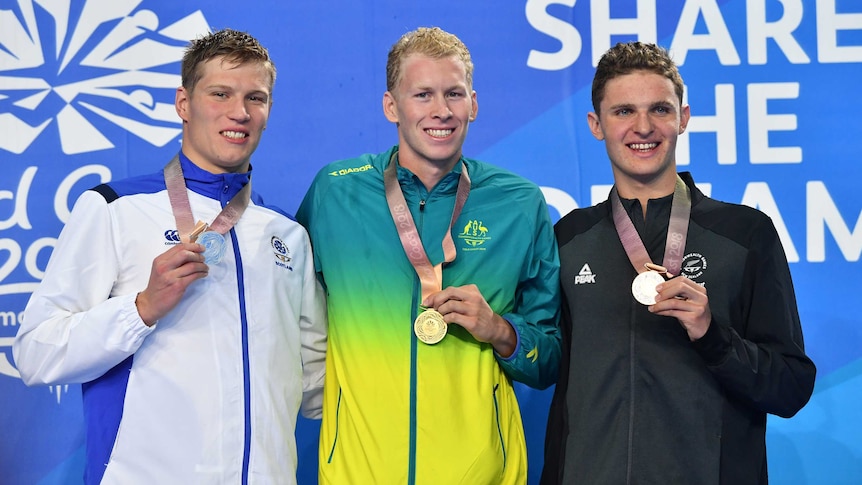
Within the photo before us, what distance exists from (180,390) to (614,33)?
234 cm

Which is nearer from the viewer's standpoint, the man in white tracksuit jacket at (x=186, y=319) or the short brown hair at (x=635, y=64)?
the man in white tracksuit jacket at (x=186, y=319)

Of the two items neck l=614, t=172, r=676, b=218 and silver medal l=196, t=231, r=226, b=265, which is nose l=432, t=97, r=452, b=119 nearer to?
neck l=614, t=172, r=676, b=218

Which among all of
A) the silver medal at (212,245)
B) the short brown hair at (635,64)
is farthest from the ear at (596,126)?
the silver medal at (212,245)

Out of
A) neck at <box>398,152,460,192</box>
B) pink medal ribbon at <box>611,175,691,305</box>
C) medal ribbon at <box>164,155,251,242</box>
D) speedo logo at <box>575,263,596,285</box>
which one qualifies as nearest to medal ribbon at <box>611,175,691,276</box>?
pink medal ribbon at <box>611,175,691,305</box>

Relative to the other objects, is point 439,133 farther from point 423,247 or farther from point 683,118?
point 683,118

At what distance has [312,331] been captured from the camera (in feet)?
9.02

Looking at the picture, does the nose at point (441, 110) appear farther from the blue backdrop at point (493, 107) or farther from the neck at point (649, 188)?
the blue backdrop at point (493, 107)

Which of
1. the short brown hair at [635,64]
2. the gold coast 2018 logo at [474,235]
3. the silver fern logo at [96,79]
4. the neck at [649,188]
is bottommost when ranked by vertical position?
the gold coast 2018 logo at [474,235]

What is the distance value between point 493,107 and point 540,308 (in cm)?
134

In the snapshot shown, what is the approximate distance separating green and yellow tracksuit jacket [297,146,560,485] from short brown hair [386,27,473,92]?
10.0 inches

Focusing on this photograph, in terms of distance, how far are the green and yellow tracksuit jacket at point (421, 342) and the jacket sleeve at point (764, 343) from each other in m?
0.51

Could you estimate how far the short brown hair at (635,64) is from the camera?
266 centimetres

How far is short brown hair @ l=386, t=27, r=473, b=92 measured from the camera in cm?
266

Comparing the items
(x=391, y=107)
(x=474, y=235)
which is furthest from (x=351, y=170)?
(x=474, y=235)
